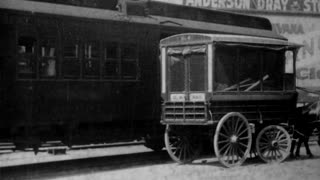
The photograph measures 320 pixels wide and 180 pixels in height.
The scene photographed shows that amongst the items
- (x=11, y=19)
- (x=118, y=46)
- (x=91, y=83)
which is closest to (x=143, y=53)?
(x=118, y=46)

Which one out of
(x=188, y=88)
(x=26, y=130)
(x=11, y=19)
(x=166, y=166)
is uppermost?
(x=11, y=19)

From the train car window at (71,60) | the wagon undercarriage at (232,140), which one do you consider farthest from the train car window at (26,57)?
the wagon undercarriage at (232,140)

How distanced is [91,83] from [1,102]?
205 centimetres

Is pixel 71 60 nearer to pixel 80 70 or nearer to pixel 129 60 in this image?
pixel 80 70

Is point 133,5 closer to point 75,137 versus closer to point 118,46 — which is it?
point 118,46

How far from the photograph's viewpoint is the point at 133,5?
1180 centimetres

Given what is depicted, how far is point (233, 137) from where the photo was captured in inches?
385

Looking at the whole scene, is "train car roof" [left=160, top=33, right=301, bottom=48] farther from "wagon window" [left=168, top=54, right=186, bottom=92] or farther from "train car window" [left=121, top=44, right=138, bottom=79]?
"train car window" [left=121, top=44, right=138, bottom=79]

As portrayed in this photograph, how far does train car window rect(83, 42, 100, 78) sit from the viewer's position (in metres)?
10.6

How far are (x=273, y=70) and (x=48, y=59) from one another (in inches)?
188

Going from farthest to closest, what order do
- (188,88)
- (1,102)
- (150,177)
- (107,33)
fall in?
(107,33)
(188,88)
(1,102)
(150,177)

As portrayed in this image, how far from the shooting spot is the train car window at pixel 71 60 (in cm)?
1025

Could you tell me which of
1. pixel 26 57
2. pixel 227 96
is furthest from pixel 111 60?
pixel 227 96

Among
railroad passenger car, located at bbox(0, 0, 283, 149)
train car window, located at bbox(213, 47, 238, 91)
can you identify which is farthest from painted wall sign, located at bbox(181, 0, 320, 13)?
train car window, located at bbox(213, 47, 238, 91)
